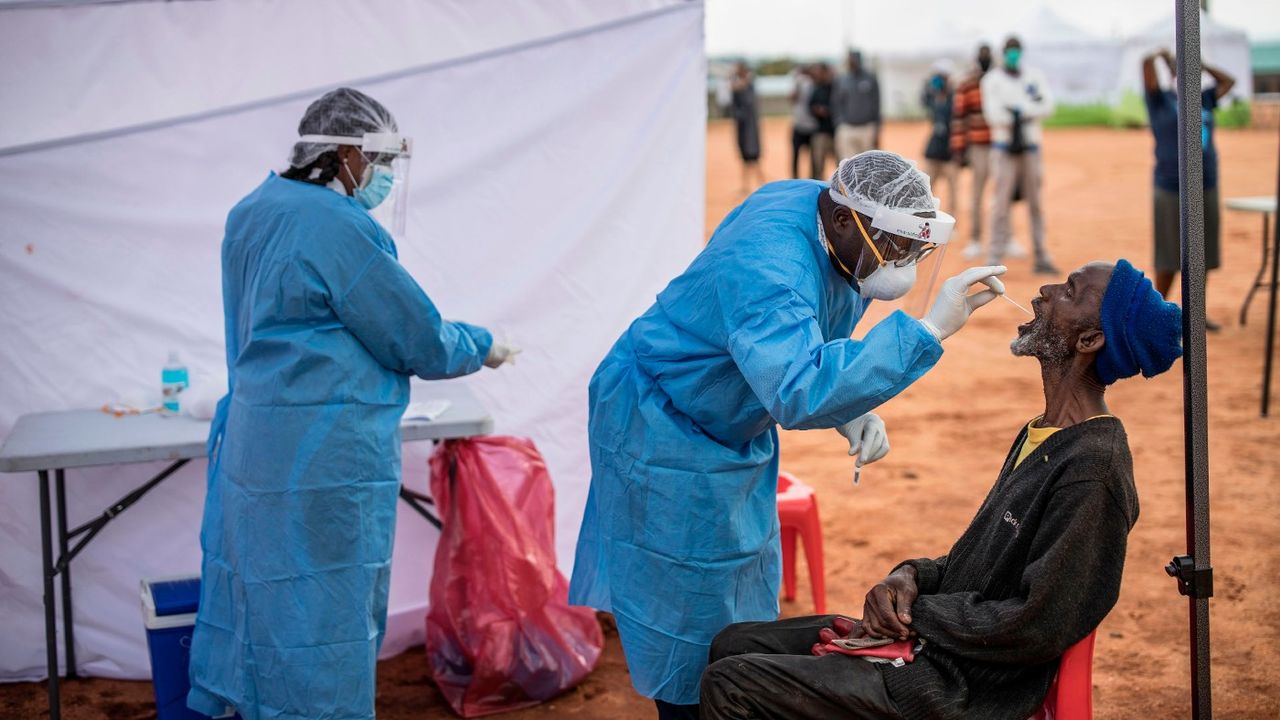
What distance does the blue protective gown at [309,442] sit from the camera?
3.06 meters

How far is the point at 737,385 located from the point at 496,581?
1.62 m

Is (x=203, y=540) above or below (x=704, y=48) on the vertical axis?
below

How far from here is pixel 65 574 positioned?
390 centimetres

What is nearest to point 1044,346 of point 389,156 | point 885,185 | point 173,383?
point 885,185

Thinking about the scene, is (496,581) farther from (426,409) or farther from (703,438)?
(703,438)

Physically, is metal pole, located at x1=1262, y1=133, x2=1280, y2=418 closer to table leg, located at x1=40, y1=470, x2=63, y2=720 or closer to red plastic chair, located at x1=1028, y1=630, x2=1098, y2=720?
red plastic chair, located at x1=1028, y1=630, x2=1098, y2=720

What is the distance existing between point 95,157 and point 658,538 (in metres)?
2.43

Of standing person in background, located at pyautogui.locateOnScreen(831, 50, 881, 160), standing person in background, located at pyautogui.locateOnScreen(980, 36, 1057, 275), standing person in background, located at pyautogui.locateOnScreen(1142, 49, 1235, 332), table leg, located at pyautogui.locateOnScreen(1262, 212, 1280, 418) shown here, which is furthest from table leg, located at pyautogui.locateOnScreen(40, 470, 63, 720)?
standing person in background, located at pyautogui.locateOnScreen(831, 50, 881, 160)

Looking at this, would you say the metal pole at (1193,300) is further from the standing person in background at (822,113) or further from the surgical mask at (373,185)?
the standing person in background at (822,113)

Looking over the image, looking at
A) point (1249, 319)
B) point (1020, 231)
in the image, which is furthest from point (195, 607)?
point (1020, 231)

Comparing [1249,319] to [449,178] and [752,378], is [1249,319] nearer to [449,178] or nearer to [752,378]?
[449,178]

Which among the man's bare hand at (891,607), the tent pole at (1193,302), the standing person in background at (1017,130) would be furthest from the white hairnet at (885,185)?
the standing person in background at (1017,130)

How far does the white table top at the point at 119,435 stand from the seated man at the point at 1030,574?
1.42 m

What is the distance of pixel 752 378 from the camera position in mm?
2420
